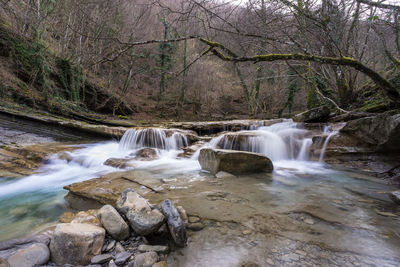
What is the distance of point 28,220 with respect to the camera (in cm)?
239

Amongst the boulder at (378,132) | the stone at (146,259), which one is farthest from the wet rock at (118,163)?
the boulder at (378,132)

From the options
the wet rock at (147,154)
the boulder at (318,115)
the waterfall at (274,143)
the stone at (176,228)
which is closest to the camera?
the stone at (176,228)

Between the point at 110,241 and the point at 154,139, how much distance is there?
6509 mm

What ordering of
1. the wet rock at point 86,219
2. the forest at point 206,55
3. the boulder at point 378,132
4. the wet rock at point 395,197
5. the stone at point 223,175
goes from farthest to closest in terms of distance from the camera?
the boulder at point 378,132 < the stone at point 223,175 < the forest at point 206,55 < the wet rock at point 395,197 < the wet rock at point 86,219

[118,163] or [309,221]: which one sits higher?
[309,221]

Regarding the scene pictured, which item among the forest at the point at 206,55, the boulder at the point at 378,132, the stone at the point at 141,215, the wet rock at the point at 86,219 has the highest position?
the forest at the point at 206,55

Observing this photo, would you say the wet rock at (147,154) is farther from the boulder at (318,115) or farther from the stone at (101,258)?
the boulder at (318,115)

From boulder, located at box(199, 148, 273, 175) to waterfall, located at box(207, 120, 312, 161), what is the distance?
6.45 feet

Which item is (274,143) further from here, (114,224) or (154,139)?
(114,224)

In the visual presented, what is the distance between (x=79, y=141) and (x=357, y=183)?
9599 mm

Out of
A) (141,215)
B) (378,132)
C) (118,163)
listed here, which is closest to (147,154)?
(118,163)

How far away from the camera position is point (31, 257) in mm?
1478

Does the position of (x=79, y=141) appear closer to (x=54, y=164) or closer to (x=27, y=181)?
(x=54, y=164)

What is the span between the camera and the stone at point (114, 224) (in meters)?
1.75
